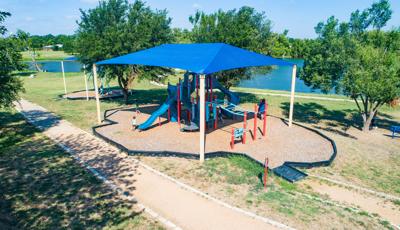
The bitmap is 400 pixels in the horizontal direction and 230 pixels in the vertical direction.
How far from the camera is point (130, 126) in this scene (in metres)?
18.0

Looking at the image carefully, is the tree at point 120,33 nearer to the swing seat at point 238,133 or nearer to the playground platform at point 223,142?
the playground platform at point 223,142

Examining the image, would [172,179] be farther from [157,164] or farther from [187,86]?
[187,86]

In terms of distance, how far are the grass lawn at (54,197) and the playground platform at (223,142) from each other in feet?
10.5

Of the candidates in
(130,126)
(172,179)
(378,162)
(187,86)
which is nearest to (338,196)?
(378,162)

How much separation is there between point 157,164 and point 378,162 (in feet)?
35.2

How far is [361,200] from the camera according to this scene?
9.79 m

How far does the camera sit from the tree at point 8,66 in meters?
12.8

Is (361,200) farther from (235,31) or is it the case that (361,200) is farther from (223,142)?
(235,31)

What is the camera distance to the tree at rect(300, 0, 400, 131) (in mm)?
15656

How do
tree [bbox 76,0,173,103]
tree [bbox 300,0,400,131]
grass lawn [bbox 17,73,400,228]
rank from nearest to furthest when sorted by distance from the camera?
1. grass lawn [bbox 17,73,400,228]
2. tree [bbox 300,0,400,131]
3. tree [bbox 76,0,173,103]

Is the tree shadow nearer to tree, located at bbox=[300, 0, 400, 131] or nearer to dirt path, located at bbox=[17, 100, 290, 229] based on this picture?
tree, located at bbox=[300, 0, 400, 131]

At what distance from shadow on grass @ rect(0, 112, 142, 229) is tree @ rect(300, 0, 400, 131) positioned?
1463 cm

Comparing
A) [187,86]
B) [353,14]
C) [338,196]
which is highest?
[353,14]

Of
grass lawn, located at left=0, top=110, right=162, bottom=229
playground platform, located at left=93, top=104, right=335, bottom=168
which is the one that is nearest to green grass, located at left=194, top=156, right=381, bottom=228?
playground platform, located at left=93, top=104, right=335, bottom=168
